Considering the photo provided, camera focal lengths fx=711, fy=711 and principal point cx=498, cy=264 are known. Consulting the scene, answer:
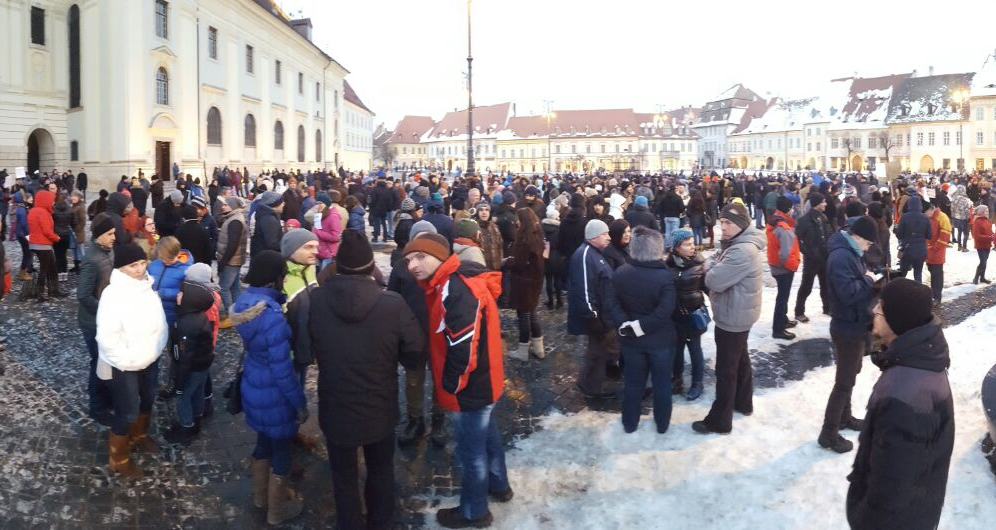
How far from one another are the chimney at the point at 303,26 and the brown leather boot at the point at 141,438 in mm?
53344

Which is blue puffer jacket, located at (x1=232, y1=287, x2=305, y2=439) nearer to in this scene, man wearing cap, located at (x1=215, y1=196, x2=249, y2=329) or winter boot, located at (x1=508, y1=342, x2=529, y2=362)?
winter boot, located at (x1=508, y1=342, x2=529, y2=362)

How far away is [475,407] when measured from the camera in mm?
4523

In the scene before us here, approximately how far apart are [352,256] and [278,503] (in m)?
1.90

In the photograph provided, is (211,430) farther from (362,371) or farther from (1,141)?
(1,141)

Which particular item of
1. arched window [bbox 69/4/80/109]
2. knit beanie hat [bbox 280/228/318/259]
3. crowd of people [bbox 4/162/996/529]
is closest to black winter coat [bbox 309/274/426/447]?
crowd of people [bbox 4/162/996/529]

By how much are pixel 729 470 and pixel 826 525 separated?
0.86 metres

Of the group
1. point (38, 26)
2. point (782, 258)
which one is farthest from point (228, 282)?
point (38, 26)

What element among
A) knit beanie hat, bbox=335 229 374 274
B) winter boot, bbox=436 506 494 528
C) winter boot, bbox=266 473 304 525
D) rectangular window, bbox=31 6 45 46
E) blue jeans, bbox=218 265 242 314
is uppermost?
rectangular window, bbox=31 6 45 46

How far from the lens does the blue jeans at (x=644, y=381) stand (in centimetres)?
596

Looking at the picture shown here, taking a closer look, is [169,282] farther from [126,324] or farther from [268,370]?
[268,370]

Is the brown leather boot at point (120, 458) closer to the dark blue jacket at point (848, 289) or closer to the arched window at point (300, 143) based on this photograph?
the dark blue jacket at point (848, 289)

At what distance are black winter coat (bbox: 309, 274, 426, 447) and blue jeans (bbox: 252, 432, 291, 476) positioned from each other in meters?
0.65

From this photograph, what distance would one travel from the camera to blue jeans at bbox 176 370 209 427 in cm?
596

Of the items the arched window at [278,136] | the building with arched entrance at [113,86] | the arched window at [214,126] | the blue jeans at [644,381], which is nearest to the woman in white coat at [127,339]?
the blue jeans at [644,381]
